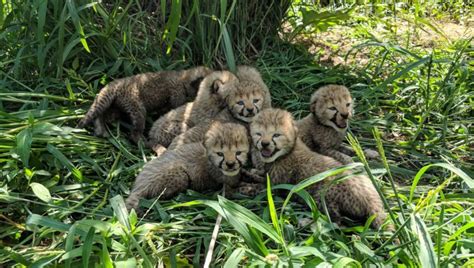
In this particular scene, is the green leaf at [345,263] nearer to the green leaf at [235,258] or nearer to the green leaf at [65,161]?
the green leaf at [235,258]

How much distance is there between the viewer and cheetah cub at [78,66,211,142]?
4141 mm

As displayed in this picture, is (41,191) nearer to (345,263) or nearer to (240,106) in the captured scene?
(240,106)

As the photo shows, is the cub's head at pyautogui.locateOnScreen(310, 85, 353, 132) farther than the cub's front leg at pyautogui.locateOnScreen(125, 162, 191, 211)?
Yes

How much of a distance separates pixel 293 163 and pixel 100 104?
1.59 m

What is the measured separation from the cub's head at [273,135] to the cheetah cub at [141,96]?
42.3 inches

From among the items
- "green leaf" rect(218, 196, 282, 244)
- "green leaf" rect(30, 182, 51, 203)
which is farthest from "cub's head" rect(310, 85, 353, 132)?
"green leaf" rect(30, 182, 51, 203)

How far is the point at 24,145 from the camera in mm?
3234

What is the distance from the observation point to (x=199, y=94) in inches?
175

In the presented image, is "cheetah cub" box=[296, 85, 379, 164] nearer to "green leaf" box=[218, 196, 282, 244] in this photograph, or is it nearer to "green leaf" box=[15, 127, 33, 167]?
"green leaf" box=[218, 196, 282, 244]

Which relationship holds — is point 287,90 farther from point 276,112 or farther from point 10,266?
point 10,266

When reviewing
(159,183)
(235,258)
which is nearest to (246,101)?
(159,183)

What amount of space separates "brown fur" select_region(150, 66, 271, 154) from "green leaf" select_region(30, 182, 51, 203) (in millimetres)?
996

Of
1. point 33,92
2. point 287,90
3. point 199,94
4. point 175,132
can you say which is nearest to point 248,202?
point 175,132

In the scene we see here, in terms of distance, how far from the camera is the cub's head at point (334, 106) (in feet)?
12.6
